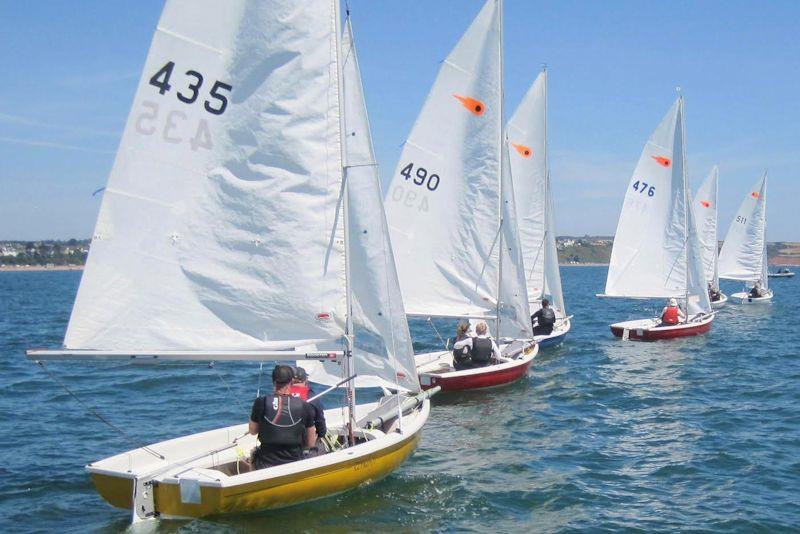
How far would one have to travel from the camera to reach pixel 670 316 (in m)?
25.9

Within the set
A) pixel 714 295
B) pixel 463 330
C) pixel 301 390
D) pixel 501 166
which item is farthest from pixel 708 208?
pixel 301 390

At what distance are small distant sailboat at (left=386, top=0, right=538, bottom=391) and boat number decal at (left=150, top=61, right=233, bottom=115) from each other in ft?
29.9

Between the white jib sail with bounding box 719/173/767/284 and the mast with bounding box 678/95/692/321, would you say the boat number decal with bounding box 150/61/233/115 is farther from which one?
the white jib sail with bounding box 719/173/767/284

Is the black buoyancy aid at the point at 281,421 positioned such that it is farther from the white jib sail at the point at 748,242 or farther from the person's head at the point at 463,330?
the white jib sail at the point at 748,242

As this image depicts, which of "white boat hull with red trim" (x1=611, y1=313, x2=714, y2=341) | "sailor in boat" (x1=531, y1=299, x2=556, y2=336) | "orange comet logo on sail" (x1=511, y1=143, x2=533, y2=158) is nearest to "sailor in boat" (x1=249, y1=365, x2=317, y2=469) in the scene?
"sailor in boat" (x1=531, y1=299, x2=556, y2=336)

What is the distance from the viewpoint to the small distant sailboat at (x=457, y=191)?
1770 cm

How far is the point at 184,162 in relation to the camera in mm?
8812

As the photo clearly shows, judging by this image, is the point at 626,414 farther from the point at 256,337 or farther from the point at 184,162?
the point at 184,162

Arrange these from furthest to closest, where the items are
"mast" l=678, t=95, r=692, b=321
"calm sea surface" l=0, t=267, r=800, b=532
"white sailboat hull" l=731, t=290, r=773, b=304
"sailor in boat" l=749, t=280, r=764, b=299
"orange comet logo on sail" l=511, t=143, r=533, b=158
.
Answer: "sailor in boat" l=749, t=280, r=764, b=299 < "white sailboat hull" l=731, t=290, r=773, b=304 < "mast" l=678, t=95, r=692, b=321 < "orange comet logo on sail" l=511, t=143, r=533, b=158 < "calm sea surface" l=0, t=267, r=800, b=532

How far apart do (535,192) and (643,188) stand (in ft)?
18.4

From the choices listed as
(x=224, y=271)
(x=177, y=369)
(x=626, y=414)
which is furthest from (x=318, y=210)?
(x=177, y=369)

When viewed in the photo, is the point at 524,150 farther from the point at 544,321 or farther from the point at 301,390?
the point at 301,390

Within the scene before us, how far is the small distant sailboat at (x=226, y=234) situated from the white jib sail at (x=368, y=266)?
Answer: 943 mm

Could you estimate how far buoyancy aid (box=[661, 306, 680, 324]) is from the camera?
25.9 metres
